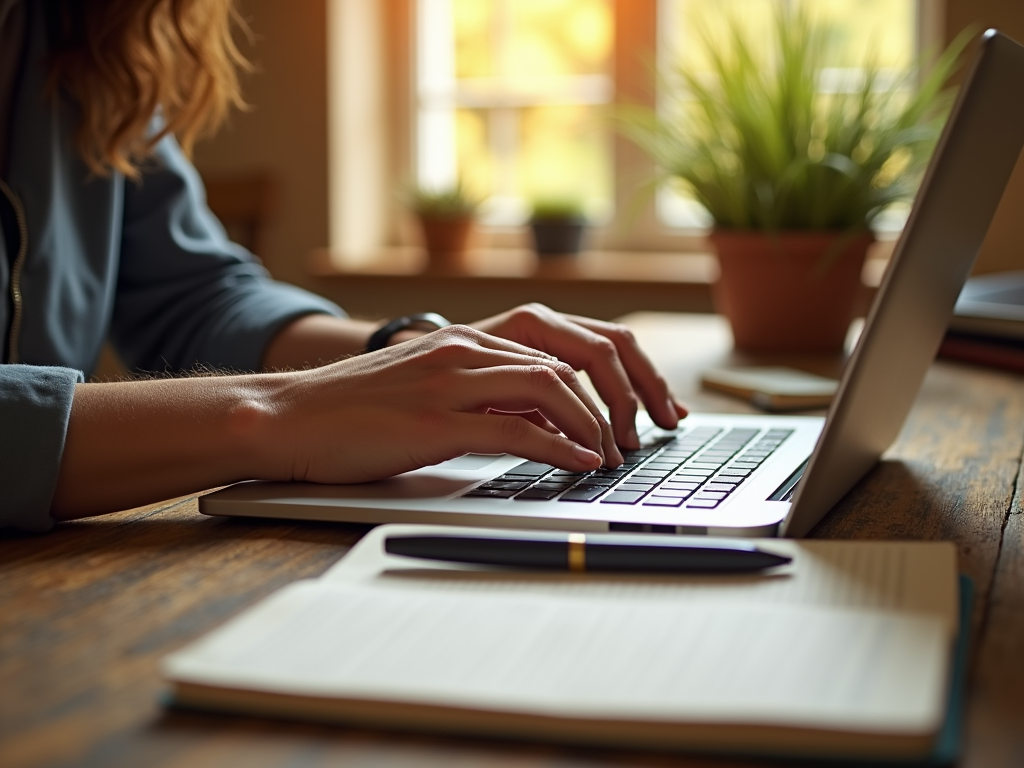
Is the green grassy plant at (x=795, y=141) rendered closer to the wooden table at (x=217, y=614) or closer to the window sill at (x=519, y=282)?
the wooden table at (x=217, y=614)

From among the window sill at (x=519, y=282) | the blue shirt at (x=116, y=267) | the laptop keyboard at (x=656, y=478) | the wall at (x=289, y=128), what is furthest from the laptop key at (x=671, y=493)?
the wall at (x=289, y=128)

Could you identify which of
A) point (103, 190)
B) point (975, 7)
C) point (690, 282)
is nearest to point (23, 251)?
point (103, 190)

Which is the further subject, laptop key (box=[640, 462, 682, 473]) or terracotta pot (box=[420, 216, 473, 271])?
terracotta pot (box=[420, 216, 473, 271])

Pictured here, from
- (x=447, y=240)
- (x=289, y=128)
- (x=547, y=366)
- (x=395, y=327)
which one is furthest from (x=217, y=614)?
(x=289, y=128)

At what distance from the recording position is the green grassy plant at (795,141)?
1.40m

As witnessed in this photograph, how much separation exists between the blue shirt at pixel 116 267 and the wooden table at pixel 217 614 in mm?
502

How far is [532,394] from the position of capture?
69 cm

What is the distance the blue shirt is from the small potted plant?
1.55 metres

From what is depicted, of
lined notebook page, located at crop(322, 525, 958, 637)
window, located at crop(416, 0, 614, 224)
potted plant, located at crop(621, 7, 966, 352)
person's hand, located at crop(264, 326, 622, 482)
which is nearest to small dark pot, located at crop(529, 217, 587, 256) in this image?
window, located at crop(416, 0, 614, 224)

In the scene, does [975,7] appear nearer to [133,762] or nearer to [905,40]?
[905,40]

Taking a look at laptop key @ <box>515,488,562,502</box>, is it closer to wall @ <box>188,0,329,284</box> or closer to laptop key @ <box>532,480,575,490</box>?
laptop key @ <box>532,480,575,490</box>

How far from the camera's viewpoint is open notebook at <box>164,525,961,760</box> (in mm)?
366

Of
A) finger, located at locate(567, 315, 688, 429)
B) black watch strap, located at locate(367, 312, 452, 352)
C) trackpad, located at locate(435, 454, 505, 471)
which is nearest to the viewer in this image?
trackpad, located at locate(435, 454, 505, 471)

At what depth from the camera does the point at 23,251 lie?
113cm
